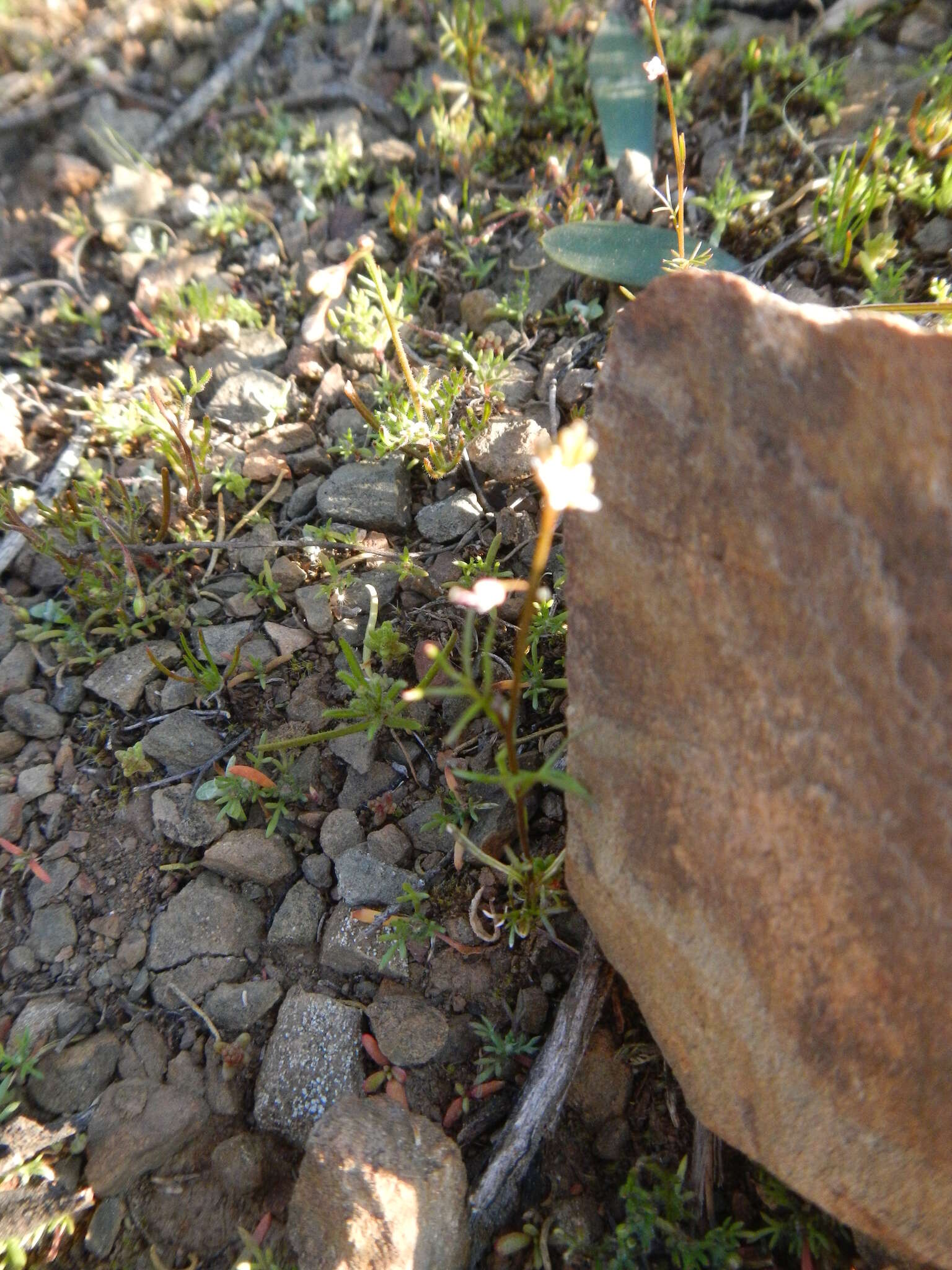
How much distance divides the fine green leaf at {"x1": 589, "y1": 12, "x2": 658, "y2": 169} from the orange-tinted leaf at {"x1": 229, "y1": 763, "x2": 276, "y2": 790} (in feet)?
8.75

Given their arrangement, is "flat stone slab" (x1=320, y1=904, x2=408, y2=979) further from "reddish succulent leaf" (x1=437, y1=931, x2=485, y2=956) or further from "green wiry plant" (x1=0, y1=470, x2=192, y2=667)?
"green wiry plant" (x1=0, y1=470, x2=192, y2=667)

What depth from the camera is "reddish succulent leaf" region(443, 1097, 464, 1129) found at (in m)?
2.12

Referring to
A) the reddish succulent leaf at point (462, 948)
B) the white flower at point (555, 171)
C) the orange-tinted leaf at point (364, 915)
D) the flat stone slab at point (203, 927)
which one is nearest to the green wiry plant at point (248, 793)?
the flat stone slab at point (203, 927)

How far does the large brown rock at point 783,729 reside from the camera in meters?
1.70

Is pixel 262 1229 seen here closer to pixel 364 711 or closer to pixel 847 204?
pixel 364 711

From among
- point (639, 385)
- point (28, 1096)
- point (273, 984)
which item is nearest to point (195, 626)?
point (273, 984)

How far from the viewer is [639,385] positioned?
199 cm

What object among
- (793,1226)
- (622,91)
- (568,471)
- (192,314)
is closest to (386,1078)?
(793,1226)

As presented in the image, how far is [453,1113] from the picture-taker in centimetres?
213

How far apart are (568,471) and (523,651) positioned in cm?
46

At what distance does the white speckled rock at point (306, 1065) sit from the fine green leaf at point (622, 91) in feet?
10.4

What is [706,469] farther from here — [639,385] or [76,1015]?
[76,1015]

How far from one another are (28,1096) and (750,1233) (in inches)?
68.1

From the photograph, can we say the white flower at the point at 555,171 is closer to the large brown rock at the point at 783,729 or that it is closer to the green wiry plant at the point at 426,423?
the green wiry plant at the point at 426,423
